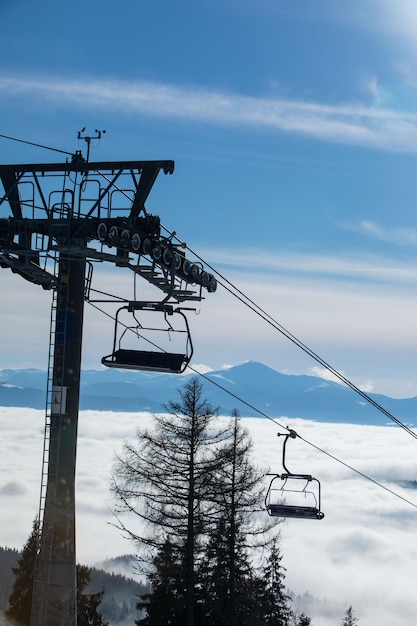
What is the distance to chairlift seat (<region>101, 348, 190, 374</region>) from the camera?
18234 mm

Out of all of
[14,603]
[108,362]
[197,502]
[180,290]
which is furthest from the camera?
[14,603]

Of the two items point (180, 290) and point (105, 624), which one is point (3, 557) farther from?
point (180, 290)

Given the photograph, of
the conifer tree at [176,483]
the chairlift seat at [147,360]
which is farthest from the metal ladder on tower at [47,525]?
the conifer tree at [176,483]

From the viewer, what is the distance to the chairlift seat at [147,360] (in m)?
18.2

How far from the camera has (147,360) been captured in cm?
1845

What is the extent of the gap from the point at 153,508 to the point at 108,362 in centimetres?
1613

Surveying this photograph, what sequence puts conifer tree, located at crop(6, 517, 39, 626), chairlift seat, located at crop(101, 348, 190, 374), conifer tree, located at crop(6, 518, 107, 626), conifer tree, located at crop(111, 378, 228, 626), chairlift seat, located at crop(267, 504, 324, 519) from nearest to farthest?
chairlift seat, located at crop(101, 348, 190, 374)
chairlift seat, located at crop(267, 504, 324, 519)
conifer tree, located at crop(111, 378, 228, 626)
conifer tree, located at crop(6, 518, 107, 626)
conifer tree, located at crop(6, 517, 39, 626)

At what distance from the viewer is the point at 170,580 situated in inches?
1316

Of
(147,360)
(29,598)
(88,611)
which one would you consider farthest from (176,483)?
(147,360)

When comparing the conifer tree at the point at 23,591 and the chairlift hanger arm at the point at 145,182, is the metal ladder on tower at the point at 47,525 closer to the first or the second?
the chairlift hanger arm at the point at 145,182

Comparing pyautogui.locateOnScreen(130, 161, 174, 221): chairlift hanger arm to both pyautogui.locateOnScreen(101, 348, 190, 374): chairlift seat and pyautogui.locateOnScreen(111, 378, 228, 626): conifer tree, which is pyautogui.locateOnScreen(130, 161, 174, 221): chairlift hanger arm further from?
pyautogui.locateOnScreen(111, 378, 228, 626): conifer tree

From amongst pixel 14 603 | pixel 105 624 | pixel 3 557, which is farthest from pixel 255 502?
pixel 3 557

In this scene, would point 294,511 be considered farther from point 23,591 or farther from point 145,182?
Answer: point 23,591

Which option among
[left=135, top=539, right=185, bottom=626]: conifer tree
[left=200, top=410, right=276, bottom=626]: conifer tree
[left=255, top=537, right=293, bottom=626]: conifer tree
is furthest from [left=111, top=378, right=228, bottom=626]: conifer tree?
[left=255, top=537, right=293, bottom=626]: conifer tree
